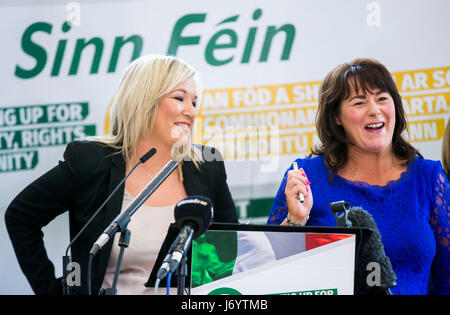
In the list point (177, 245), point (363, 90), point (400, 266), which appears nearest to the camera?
point (177, 245)

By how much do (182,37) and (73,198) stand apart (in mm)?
1335

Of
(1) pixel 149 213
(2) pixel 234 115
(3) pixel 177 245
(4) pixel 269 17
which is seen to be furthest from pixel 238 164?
(3) pixel 177 245

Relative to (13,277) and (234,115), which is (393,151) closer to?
(234,115)

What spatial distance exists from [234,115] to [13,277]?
157 cm

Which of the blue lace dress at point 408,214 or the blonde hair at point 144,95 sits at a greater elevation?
the blonde hair at point 144,95

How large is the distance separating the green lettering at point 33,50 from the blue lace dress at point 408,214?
1805 mm

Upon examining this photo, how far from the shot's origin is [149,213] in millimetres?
2385

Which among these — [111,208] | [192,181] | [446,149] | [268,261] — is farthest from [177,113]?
[446,149]

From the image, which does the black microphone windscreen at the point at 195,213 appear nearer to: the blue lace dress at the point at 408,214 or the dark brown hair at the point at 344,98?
the blue lace dress at the point at 408,214

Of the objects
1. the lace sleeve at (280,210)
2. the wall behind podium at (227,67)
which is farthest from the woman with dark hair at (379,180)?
the wall behind podium at (227,67)

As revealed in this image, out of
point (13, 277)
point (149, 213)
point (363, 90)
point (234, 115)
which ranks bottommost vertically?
point (13, 277)

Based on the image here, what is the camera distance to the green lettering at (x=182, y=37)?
345cm

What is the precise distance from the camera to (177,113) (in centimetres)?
251

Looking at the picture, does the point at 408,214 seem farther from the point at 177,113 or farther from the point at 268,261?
the point at 177,113
